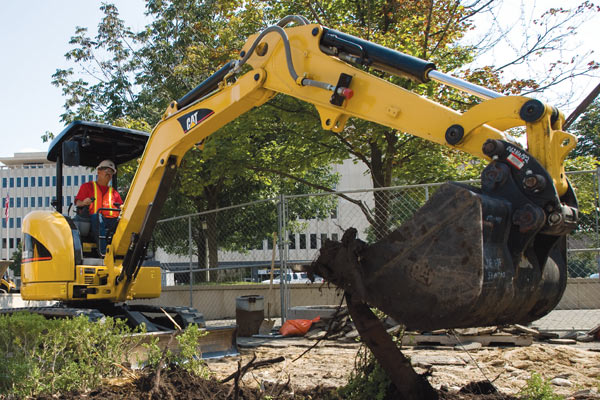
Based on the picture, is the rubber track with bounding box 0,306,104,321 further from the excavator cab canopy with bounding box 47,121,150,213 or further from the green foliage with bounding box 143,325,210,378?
the green foliage with bounding box 143,325,210,378

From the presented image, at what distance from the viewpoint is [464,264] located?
3516 millimetres

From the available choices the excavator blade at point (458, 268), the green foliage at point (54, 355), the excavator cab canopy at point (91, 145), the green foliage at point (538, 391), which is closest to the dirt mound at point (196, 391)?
the green foliage at point (54, 355)

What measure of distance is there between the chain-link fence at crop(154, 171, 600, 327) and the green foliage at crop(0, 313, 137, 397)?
3.52 metres

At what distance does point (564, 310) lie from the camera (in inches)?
486

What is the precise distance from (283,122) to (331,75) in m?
9.42

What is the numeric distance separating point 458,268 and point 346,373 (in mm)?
3364

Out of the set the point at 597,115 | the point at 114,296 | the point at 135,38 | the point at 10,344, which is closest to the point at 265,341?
the point at 114,296

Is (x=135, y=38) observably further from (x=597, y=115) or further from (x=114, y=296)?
(x=597, y=115)

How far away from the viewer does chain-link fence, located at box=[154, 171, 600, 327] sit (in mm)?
10672

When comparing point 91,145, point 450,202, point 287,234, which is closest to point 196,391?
point 450,202

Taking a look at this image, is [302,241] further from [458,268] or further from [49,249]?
[458,268]

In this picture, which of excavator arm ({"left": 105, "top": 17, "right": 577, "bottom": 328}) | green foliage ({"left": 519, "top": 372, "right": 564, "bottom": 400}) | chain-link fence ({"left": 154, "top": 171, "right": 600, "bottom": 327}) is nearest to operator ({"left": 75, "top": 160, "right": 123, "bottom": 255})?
chain-link fence ({"left": 154, "top": 171, "right": 600, "bottom": 327})

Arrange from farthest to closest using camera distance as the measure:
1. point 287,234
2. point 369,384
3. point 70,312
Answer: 1. point 287,234
2. point 70,312
3. point 369,384

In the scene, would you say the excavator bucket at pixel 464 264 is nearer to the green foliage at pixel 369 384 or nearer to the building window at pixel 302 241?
the green foliage at pixel 369 384
